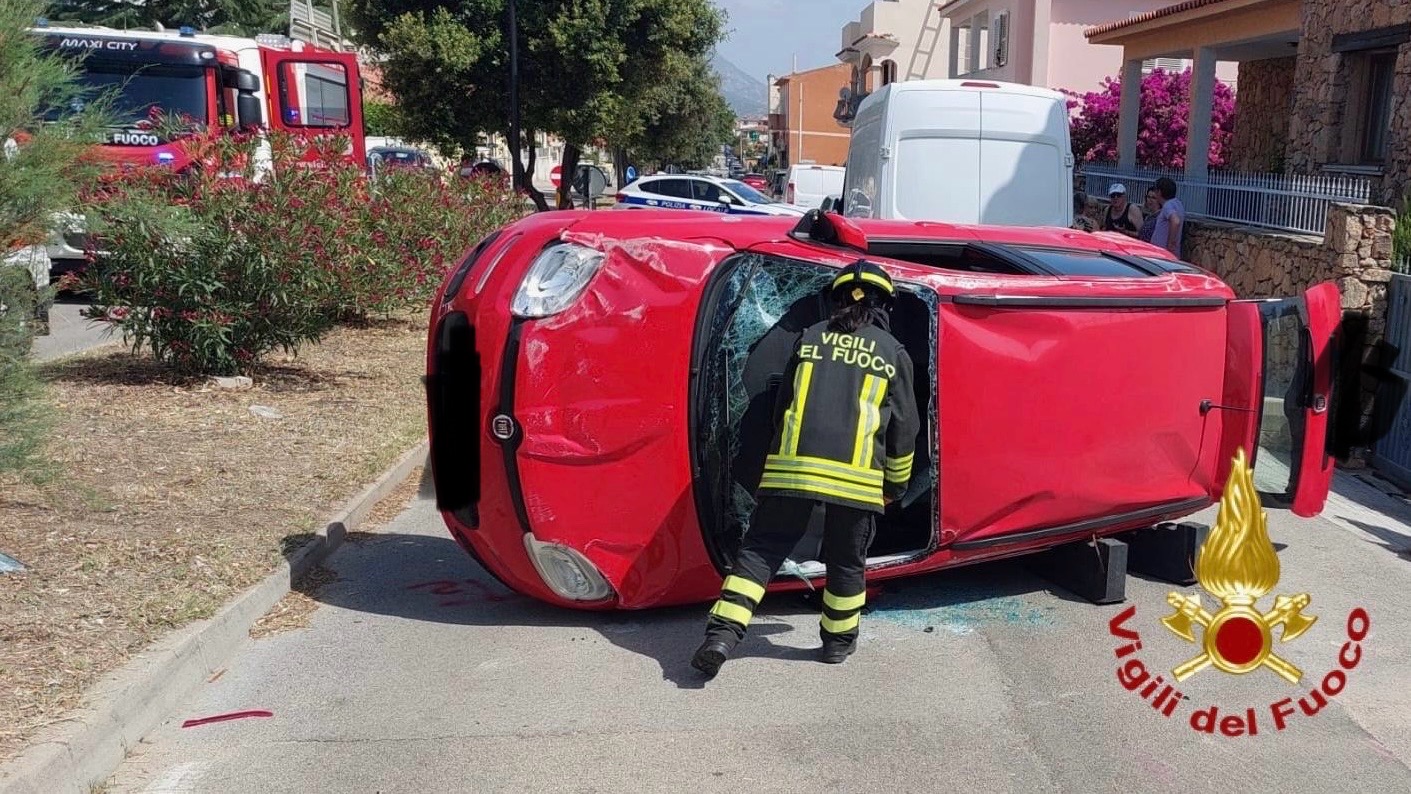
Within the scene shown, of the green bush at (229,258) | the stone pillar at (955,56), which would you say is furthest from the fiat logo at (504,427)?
the stone pillar at (955,56)

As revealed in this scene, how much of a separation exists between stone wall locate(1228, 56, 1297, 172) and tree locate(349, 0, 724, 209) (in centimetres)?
981

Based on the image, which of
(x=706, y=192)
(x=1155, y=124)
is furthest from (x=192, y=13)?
(x=1155, y=124)

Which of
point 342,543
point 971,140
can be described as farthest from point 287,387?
point 971,140

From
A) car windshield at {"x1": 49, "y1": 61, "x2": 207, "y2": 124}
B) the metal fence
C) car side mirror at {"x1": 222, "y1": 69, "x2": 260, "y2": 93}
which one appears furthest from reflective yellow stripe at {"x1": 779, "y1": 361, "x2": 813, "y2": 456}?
car side mirror at {"x1": 222, "y1": 69, "x2": 260, "y2": 93}

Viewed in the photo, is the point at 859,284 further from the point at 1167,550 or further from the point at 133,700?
the point at 133,700

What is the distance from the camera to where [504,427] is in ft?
16.8

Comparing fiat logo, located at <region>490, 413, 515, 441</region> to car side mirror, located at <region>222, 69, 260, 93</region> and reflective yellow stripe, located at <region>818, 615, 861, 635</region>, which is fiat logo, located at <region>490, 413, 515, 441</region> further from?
car side mirror, located at <region>222, 69, 260, 93</region>

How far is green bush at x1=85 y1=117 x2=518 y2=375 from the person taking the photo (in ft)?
29.8

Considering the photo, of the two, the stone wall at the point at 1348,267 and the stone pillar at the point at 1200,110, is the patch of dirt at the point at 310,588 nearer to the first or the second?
the stone wall at the point at 1348,267

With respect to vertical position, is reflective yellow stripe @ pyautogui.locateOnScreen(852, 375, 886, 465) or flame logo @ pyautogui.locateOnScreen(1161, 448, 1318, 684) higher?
reflective yellow stripe @ pyautogui.locateOnScreen(852, 375, 886, 465)

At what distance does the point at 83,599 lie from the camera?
5.21 m

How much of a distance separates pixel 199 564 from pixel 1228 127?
25892mm

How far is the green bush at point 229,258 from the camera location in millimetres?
9070

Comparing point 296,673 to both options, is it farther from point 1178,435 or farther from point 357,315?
point 357,315
